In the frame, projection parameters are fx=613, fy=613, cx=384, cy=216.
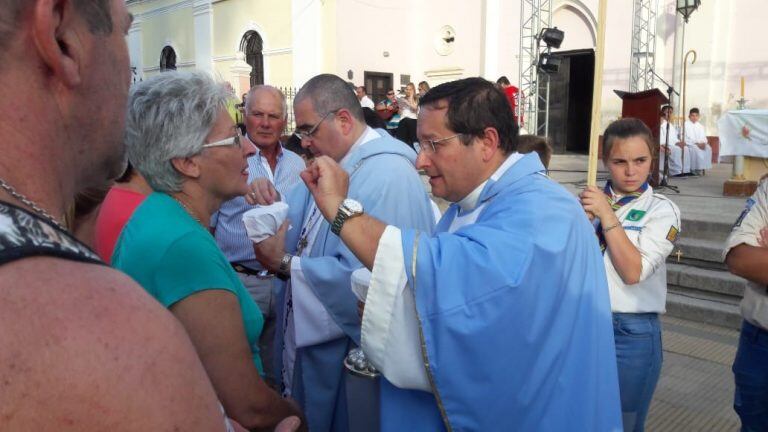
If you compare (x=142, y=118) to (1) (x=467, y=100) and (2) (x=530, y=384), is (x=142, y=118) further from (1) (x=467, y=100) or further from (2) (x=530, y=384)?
(2) (x=530, y=384)

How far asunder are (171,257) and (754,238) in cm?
239

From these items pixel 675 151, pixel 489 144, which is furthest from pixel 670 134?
pixel 489 144

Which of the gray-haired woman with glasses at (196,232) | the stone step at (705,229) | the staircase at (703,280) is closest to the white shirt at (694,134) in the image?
the stone step at (705,229)

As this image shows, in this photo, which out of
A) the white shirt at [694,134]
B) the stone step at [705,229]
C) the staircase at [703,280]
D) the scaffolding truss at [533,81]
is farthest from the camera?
the scaffolding truss at [533,81]

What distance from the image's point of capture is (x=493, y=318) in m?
1.67

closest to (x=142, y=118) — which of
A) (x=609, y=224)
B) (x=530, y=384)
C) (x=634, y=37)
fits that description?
(x=530, y=384)

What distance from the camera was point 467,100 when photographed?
2076 millimetres

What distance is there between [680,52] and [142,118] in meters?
15.7

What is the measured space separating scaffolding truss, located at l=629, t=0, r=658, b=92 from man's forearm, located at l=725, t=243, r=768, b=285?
13548mm

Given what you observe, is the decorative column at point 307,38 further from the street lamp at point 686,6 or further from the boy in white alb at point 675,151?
the boy in white alb at point 675,151

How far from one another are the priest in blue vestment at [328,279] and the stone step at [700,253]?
4.60 m

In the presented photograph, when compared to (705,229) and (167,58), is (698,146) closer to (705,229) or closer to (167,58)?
(705,229)

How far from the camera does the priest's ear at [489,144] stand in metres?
2.07

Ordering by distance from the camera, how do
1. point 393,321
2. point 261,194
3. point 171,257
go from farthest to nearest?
point 261,194 < point 393,321 < point 171,257
